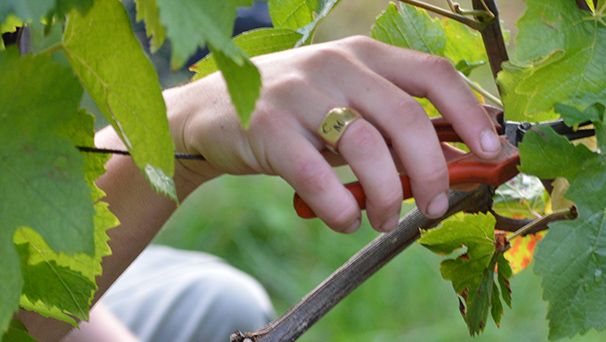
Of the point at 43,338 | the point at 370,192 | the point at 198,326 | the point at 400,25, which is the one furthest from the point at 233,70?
the point at 198,326

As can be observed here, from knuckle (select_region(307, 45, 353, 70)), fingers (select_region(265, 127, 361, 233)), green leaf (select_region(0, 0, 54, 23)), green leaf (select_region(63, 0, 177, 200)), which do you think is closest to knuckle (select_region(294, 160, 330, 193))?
fingers (select_region(265, 127, 361, 233))

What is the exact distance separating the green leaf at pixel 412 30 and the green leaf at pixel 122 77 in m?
0.39

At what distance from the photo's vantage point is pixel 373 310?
94.5 inches

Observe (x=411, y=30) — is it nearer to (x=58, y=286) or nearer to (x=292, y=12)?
(x=292, y=12)

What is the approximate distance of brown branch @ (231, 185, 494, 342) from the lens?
0.53 metres

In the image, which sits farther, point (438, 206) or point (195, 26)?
point (438, 206)

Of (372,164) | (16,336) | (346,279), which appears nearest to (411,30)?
(372,164)

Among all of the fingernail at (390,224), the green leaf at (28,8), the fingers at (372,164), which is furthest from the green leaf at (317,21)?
the green leaf at (28,8)

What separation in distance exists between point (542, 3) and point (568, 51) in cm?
5

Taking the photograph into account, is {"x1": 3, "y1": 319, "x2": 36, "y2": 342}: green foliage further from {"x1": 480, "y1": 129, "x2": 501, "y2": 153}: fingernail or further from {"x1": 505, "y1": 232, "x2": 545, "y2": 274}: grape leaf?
{"x1": 505, "y1": 232, "x2": 545, "y2": 274}: grape leaf

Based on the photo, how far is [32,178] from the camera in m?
0.33

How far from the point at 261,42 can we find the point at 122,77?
31cm

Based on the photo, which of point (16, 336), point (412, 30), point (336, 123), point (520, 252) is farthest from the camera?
point (520, 252)

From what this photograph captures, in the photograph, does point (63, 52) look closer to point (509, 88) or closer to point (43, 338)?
point (509, 88)
